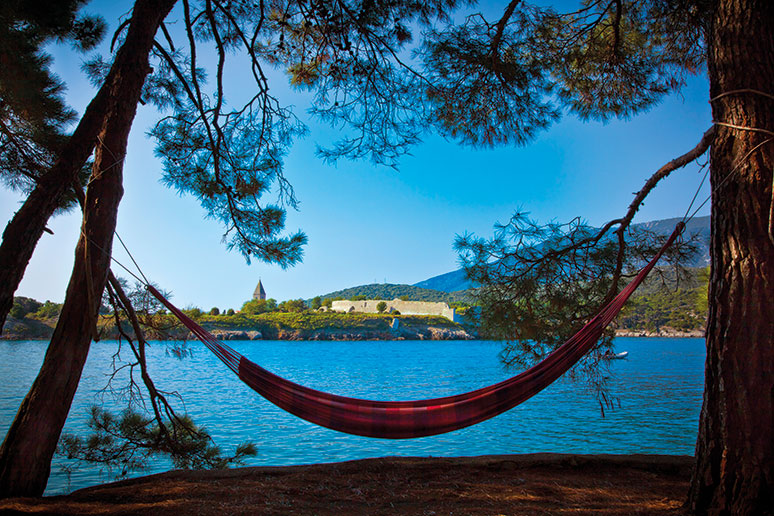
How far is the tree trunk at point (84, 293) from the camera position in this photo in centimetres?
165

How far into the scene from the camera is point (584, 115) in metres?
3.40

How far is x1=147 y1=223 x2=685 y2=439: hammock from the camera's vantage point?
1922mm

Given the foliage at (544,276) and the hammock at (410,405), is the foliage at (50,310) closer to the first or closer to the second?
the hammock at (410,405)

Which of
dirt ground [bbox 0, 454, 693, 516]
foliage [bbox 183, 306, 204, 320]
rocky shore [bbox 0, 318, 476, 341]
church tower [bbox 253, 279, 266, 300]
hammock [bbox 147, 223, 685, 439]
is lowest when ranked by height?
rocky shore [bbox 0, 318, 476, 341]

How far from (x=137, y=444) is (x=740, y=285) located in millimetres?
2925

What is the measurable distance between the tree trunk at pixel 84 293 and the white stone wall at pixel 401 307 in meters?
44.4

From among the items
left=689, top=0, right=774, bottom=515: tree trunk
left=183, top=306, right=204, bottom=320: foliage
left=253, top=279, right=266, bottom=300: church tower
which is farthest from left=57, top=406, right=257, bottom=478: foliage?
left=253, top=279, right=266, bottom=300: church tower

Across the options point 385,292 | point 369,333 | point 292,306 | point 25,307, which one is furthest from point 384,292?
point 25,307

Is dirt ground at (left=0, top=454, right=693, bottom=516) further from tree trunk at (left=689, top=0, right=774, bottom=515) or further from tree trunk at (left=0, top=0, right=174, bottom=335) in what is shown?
tree trunk at (left=0, top=0, right=174, bottom=335)

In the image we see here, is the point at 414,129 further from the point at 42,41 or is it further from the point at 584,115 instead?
the point at 42,41

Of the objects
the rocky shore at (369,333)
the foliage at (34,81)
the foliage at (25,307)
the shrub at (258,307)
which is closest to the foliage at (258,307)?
the shrub at (258,307)

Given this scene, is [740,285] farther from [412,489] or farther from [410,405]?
[412,489]

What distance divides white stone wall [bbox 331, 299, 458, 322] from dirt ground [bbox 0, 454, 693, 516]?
4364 centimetres

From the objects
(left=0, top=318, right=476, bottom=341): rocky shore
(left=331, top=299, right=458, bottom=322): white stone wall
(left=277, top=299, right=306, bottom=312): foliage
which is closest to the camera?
(left=0, top=318, right=476, bottom=341): rocky shore
